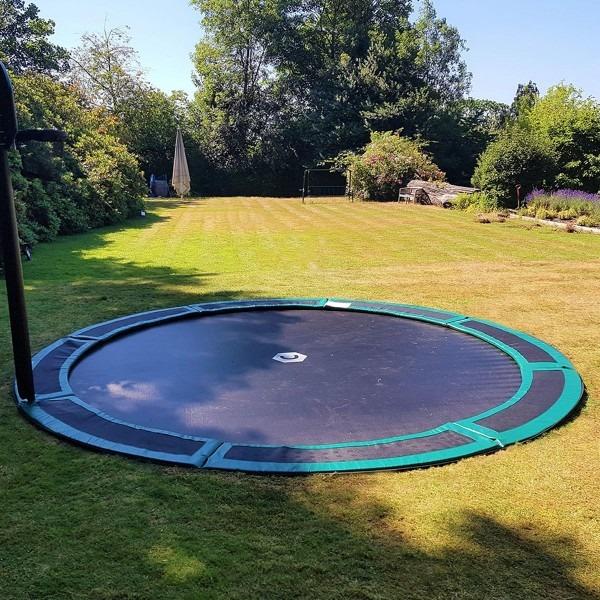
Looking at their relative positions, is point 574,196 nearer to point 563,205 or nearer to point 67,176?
point 563,205

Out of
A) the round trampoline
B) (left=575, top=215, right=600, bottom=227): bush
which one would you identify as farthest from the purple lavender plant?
the round trampoline

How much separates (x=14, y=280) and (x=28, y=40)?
29.9 meters

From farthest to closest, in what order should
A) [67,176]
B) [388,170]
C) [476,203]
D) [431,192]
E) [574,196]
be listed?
[388,170] → [431,192] → [476,203] → [574,196] → [67,176]

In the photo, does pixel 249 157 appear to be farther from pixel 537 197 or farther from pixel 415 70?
pixel 537 197

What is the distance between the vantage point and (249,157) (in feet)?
80.4

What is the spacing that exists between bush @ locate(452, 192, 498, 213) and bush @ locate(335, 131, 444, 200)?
→ 3.35m

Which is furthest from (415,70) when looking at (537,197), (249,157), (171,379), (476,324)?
(171,379)

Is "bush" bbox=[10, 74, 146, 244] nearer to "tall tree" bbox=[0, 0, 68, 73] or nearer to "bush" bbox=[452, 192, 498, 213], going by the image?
"bush" bbox=[452, 192, 498, 213]

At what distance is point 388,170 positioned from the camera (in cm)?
1806

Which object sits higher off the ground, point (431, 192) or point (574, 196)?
point (574, 196)

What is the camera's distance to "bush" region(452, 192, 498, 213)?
13336 mm

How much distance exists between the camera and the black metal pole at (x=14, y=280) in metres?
2.80

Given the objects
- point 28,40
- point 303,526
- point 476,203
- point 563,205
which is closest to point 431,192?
point 476,203

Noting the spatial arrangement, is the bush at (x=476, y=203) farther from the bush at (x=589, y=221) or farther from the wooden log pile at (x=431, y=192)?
the bush at (x=589, y=221)
